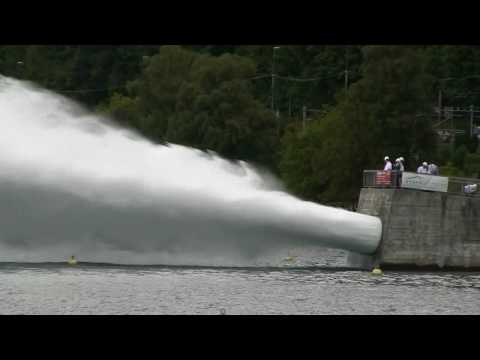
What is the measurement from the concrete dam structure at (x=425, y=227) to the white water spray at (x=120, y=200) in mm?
3987

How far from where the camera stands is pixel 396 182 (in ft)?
143

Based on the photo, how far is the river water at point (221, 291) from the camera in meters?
29.4

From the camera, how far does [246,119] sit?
78.1 meters

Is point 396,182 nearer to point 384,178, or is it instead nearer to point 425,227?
point 384,178

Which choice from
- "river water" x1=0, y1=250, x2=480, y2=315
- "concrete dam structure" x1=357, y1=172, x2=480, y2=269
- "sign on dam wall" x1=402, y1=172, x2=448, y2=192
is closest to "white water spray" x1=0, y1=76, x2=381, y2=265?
"river water" x1=0, y1=250, x2=480, y2=315

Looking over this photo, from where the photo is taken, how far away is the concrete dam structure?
4292cm

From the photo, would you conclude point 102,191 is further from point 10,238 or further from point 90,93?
point 90,93

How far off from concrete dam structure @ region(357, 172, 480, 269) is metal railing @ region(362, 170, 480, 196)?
0.11m

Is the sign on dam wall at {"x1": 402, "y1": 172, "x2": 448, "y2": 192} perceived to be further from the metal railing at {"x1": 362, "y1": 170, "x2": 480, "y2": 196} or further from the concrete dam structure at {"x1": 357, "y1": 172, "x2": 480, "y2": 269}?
the metal railing at {"x1": 362, "y1": 170, "x2": 480, "y2": 196}

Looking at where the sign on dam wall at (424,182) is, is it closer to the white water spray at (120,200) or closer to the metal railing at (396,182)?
the metal railing at (396,182)

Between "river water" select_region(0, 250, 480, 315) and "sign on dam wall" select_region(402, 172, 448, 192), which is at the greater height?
"sign on dam wall" select_region(402, 172, 448, 192)

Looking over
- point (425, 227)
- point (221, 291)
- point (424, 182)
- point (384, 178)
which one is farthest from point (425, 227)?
point (221, 291)

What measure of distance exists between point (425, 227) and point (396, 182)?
2.09m

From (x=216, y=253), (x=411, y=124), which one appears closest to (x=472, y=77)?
(x=411, y=124)
